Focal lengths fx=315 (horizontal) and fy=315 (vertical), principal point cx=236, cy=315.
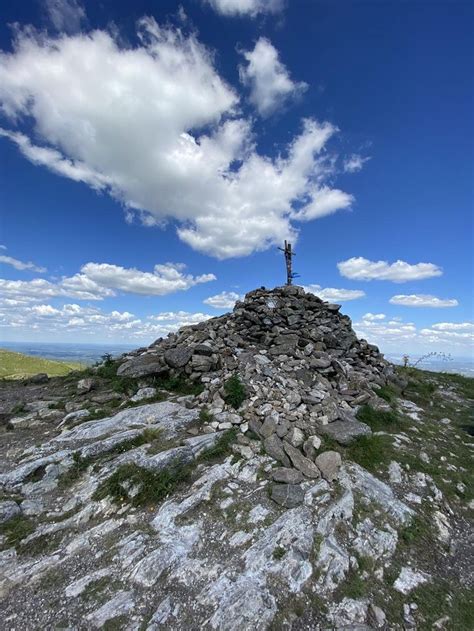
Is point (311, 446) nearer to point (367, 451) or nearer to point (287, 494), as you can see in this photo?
point (367, 451)

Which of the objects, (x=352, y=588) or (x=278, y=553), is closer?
(x=352, y=588)

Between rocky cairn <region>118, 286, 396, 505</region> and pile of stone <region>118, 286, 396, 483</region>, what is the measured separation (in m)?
0.03

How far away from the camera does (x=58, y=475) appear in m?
7.86

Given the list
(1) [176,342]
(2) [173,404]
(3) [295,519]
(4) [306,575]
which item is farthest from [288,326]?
(4) [306,575]

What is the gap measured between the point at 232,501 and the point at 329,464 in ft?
8.80

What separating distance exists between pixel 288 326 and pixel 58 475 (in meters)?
10.7

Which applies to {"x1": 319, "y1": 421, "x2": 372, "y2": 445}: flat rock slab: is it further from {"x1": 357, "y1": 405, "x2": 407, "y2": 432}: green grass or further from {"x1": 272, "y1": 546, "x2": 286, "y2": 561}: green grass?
{"x1": 272, "y1": 546, "x2": 286, "y2": 561}: green grass

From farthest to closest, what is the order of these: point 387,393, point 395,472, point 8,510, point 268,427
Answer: point 387,393 < point 268,427 < point 395,472 < point 8,510

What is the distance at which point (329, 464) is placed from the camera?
8070 mm

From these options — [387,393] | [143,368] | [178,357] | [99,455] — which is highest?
[178,357]

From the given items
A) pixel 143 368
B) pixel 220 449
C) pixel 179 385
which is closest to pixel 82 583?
pixel 220 449

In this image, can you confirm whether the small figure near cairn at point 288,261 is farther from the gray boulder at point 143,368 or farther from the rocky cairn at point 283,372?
the gray boulder at point 143,368

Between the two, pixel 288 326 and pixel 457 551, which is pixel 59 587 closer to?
pixel 457 551

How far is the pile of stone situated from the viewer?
905 cm
